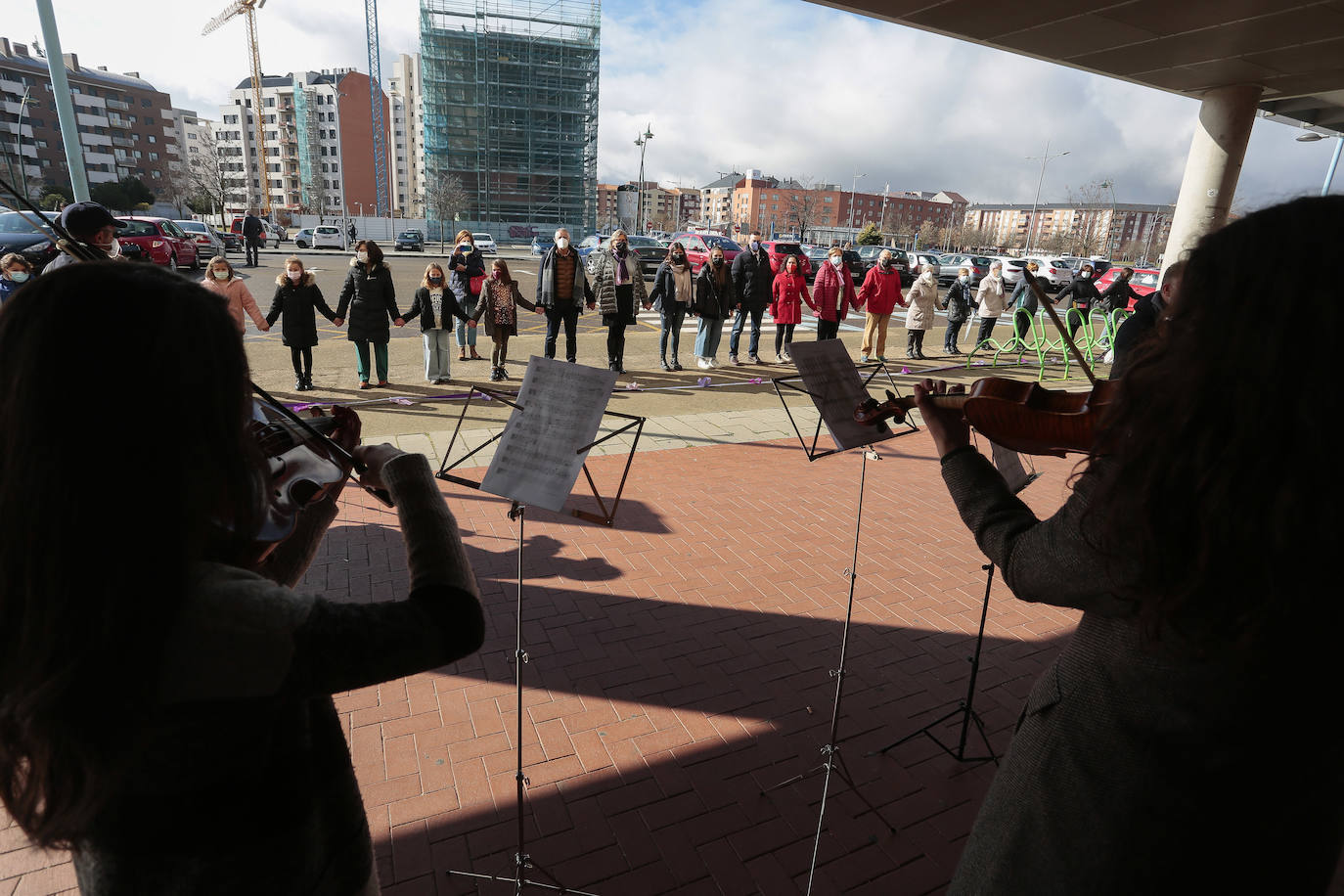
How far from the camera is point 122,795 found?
40.6 inches

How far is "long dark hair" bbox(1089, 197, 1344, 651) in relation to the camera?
0.96 m

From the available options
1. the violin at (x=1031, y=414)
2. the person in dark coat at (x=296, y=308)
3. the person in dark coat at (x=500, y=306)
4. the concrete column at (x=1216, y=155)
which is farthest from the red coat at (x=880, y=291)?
the violin at (x=1031, y=414)

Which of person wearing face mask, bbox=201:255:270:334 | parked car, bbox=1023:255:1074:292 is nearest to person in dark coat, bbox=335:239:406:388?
person wearing face mask, bbox=201:255:270:334

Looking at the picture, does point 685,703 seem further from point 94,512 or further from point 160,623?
point 94,512

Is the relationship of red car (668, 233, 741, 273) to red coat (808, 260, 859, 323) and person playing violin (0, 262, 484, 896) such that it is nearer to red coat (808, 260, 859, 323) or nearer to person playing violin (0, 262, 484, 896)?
red coat (808, 260, 859, 323)

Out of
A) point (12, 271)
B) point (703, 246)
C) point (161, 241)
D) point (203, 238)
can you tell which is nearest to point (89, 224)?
point (12, 271)

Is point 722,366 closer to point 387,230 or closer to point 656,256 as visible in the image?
point 656,256

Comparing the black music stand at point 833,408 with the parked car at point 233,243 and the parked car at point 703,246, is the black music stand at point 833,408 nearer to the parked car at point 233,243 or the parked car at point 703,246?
the parked car at point 703,246

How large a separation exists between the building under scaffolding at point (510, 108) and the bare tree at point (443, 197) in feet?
1.69

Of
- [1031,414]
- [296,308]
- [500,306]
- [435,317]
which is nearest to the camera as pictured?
[1031,414]

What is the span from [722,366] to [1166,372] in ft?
34.4

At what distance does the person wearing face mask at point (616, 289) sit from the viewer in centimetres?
1005

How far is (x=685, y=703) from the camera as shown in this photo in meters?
3.47

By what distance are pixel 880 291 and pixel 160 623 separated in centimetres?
1171
